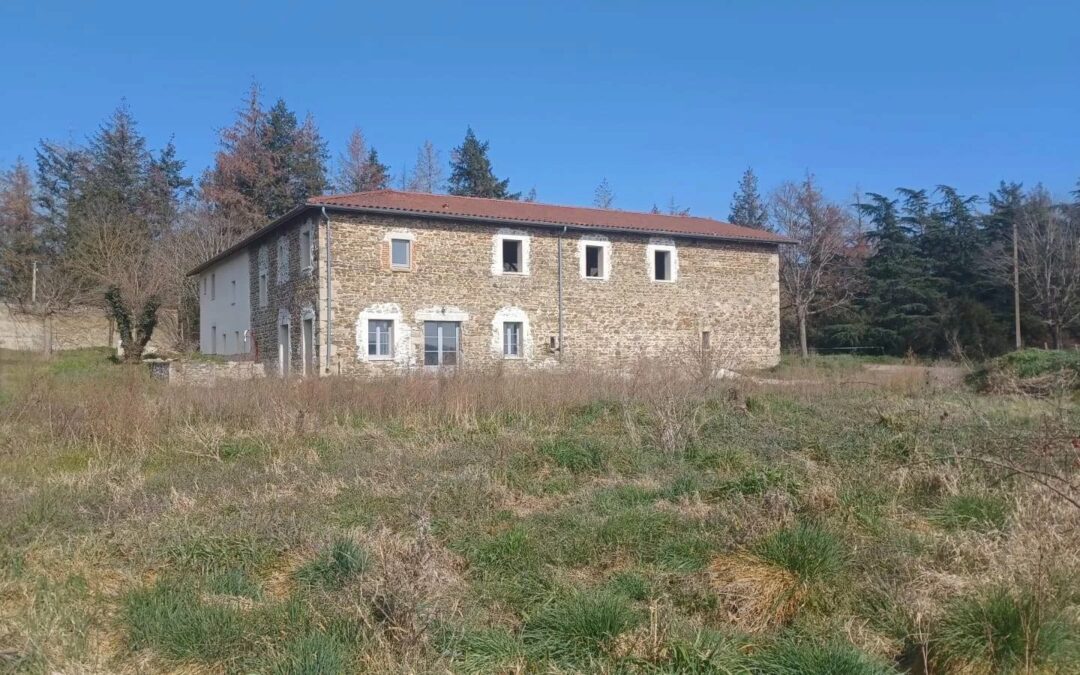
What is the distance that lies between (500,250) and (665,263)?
20.3 ft

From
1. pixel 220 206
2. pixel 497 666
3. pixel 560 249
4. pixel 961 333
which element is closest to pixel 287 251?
pixel 560 249

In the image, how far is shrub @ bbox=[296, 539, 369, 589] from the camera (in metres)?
4.23

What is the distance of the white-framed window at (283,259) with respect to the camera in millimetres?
23547

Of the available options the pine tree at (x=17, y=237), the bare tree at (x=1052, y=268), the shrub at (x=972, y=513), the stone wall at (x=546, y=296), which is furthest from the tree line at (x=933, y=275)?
the pine tree at (x=17, y=237)

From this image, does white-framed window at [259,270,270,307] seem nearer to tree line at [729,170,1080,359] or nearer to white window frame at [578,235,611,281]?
white window frame at [578,235,611,281]

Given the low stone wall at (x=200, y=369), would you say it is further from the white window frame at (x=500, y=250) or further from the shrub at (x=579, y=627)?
the shrub at (x=579, y=627)

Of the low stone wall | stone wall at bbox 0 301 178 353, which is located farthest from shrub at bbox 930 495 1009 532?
stone wall at bbox 0 301 178 353

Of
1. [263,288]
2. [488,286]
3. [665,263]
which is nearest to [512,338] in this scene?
[488,286]

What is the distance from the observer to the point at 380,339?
22078mm

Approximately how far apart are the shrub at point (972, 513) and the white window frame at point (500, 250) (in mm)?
19027

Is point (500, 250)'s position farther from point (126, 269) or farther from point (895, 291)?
point (895, 291)

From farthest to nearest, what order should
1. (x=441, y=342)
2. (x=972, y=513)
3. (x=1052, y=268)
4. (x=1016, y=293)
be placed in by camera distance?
1. (x=1052, y=268)
2. (x=1016, y=293)
3. (x=441, y=342)
4. (x=972, y=513)

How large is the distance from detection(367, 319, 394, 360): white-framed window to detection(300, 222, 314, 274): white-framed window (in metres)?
2.39

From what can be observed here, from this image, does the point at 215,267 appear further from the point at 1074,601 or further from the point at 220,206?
the point at 1074,601
